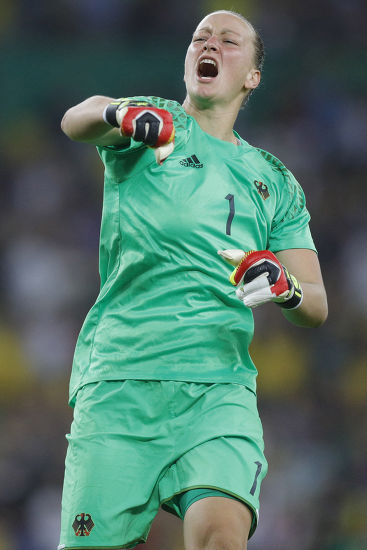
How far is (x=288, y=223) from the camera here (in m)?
3.73

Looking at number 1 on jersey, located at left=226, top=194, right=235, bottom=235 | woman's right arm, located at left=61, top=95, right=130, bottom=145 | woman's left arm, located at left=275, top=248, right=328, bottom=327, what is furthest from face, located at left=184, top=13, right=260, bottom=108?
woman's left arm, located at left=275, top=248, right=328, bottom=327

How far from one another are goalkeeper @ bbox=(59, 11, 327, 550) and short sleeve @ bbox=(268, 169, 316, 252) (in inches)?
3.7

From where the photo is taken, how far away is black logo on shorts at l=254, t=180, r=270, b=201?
356 centimetres

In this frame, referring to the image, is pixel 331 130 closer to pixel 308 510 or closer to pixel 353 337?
pixel 353 337

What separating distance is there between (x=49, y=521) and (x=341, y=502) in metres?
2.36

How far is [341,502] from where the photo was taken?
22.8ft

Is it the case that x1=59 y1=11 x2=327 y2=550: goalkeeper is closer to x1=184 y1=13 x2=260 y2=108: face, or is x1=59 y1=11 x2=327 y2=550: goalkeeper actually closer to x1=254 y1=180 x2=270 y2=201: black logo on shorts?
x1=254 y1=180 x2=270 y2=201: black logo on shorts

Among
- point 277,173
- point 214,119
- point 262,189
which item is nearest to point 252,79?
point 214,119

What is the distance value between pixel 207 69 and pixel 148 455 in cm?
175

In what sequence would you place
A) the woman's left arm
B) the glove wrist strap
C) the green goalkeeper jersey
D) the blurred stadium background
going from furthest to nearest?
the blurred stadium background < the woman's left arm < the green goalkeeper jersey < the glove wrist strap

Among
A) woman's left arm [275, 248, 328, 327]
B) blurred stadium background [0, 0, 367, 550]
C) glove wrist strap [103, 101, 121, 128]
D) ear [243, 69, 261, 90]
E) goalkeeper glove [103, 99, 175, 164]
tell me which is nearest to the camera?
goalkeeper glove [103, 99, 175, 164]

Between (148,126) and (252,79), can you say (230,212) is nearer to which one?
(148,126)

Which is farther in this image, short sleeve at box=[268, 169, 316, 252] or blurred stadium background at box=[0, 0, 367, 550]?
blurred stadium background at box=[0, 0, 367, 550]

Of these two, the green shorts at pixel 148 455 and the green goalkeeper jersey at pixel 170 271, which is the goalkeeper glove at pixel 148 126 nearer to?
the green goalkeeper jersey at pixel 170 271
